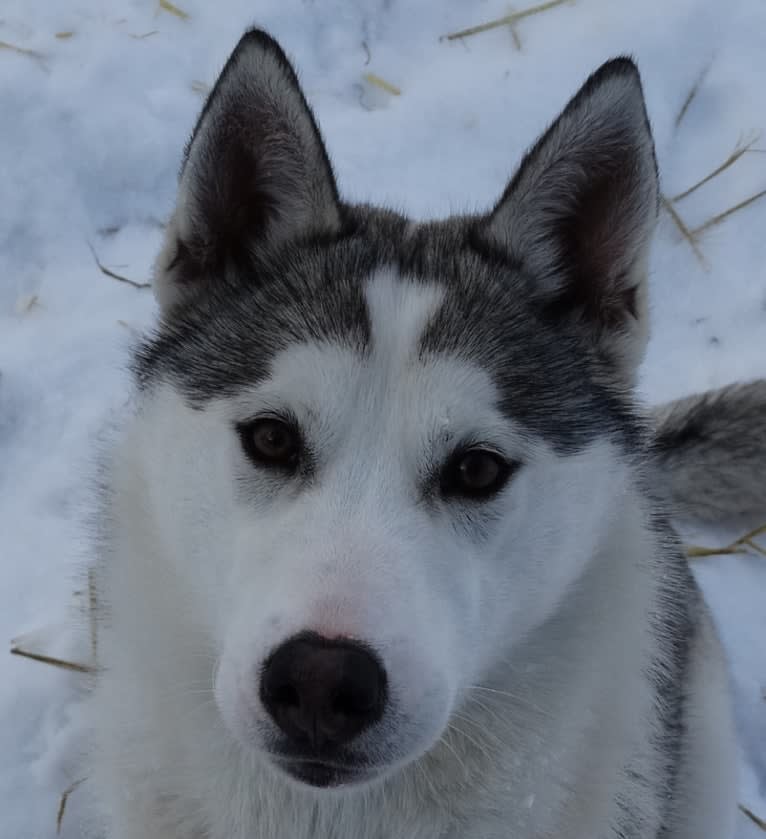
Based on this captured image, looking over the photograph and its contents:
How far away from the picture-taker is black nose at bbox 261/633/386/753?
1.57m

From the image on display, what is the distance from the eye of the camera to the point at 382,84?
4734 millimetres

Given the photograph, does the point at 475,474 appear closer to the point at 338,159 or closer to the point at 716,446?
the point at 716,446

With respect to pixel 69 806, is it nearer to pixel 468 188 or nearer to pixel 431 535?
pixel 431 535

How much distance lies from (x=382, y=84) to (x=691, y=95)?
58.2 inches

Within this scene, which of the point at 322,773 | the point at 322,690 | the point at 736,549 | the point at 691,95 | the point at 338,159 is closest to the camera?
the point at 322,690

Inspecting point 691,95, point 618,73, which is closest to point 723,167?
point 691,95

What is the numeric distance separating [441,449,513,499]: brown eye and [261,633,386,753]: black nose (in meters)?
0.45

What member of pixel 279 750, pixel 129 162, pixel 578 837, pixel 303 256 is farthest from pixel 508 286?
pixel 129 162

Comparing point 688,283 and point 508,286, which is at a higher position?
point 688,283

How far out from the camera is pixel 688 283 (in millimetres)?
4336

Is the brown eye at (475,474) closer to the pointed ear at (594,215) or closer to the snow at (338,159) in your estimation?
the pointed ear at (594,215)

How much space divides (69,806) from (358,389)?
1798 mm

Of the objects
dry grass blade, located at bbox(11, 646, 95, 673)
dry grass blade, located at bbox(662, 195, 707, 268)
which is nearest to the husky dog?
dry grass blade, located at bbox(11, 646, 95, 673)

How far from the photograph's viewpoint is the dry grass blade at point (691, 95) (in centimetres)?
465
